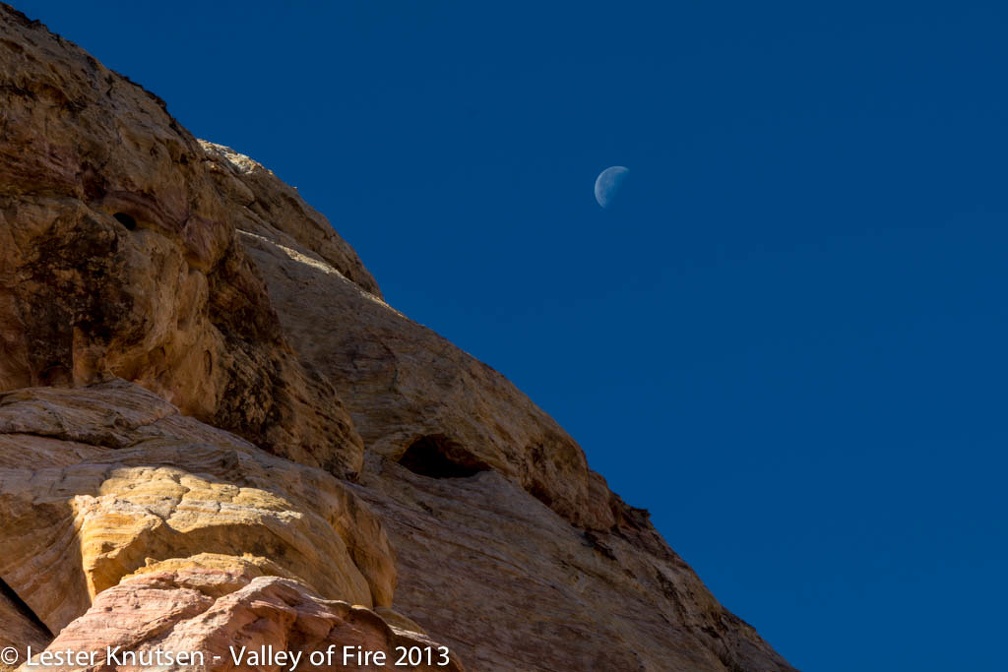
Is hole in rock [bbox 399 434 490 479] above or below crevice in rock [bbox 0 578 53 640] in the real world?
above

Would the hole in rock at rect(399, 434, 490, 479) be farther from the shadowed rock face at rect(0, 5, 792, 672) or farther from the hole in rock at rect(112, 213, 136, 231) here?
the hole in rock at rect(112, 213, 136, 231)

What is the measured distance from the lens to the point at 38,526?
44.3 feet

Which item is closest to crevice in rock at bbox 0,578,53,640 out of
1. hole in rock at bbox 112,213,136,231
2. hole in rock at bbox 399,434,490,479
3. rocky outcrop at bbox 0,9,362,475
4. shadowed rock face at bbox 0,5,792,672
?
shadowed rock face at bbox 0,5,792,672

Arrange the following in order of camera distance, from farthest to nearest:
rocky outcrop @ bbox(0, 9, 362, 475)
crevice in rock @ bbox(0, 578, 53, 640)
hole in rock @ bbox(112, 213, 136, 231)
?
1. hole in rock @ bbox(112, 213, 136, 231)
2. rocky outcrop @ bbox(0, 9, 362, 475)
3. crevice in rock @ bbox(0, 578, 53, 640)

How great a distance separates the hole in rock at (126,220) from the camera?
2294 cm

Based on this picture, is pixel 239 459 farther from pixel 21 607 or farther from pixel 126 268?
pixel 126 268

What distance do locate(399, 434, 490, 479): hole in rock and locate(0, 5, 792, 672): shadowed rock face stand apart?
6cm

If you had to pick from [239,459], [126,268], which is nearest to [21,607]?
[239,459]

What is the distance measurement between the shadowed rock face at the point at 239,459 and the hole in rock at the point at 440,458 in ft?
0.18

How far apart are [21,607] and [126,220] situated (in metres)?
11.5

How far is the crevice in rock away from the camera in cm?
1251

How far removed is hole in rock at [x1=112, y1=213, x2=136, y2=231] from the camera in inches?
903

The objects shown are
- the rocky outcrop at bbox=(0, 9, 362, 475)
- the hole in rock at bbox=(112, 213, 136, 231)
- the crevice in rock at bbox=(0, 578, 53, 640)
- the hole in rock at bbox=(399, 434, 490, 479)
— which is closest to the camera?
the crevice in rock at bbox=(0, 578, 53, 640)

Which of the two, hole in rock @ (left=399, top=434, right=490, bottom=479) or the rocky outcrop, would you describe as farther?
hole in rock @ (left=399, top=434, right=490, bottom=479)
